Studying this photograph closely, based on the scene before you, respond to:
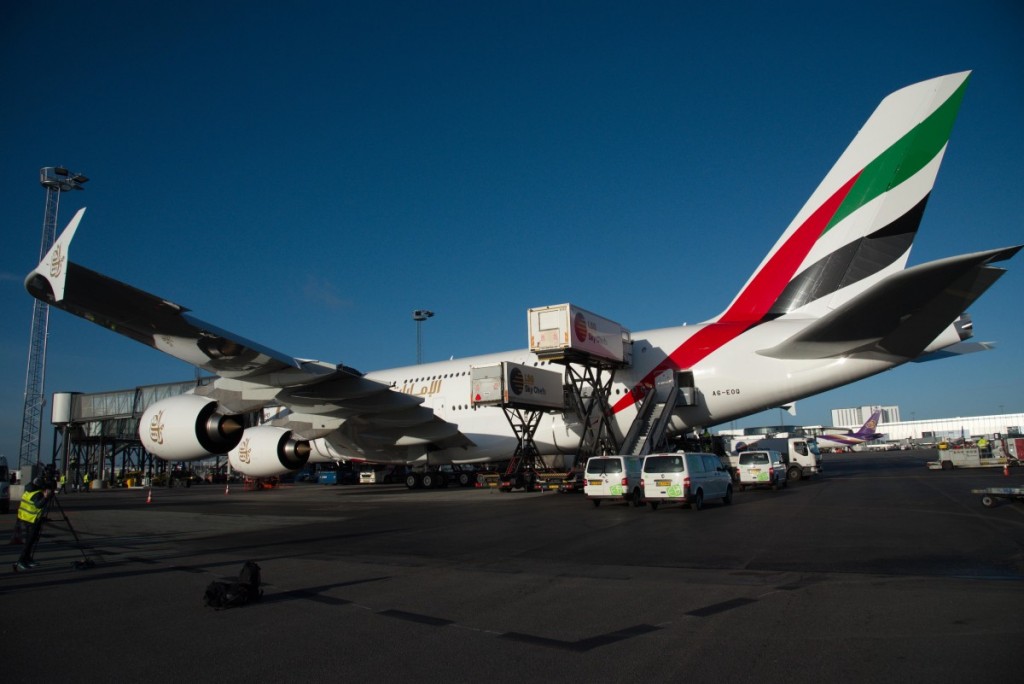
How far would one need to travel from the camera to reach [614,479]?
54.5 ft

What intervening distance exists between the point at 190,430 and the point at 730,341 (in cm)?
1683

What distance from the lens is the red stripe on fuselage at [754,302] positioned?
19719 mm

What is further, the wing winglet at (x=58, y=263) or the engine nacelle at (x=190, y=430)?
the engine nacelle at (x=190, y=430)

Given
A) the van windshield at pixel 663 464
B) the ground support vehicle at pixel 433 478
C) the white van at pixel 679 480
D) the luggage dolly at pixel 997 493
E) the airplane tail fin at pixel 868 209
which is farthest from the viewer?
the ground support vehicle at pixel 433 478

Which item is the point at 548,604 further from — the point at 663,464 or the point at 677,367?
the point at 677,367

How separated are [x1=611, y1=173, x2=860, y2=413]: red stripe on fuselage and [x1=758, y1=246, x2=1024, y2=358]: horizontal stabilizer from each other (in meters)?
3.34

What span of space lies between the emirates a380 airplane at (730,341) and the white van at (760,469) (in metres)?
1.61

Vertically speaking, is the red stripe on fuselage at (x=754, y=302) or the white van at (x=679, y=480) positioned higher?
the red stripe on fuselage at (x=754, y=302)

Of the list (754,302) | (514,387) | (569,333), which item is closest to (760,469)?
(754,302)

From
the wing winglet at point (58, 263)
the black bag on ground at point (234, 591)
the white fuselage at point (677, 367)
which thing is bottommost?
the black bag on ground at point (234, 591)

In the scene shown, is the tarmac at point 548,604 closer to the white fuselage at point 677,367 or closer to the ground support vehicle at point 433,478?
the white fuselage at point 677,367

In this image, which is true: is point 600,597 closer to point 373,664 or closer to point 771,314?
point 373,664

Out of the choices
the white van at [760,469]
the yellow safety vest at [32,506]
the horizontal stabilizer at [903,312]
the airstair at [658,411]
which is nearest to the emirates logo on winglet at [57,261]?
Result: the yellow safety vest at [32,506]

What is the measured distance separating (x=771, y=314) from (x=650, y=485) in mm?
8456
